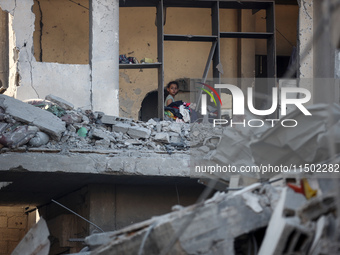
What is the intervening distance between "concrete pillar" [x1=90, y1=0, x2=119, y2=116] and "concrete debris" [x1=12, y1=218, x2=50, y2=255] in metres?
Result: 4.05

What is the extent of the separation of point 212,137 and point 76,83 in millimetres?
2976

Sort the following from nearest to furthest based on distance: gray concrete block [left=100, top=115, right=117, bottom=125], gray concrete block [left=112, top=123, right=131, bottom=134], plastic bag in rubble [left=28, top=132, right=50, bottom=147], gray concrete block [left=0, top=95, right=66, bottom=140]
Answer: plastic bag in rubble [left=28, top=132, right=50, bottom=147]
gray concrete block [left=0, top=95, right=66, bottom=140]
gray concrete block [left=112, top=123, right=131, bottom=134]
gray concrete block [left=100, top=115, right=117, bottom=125]

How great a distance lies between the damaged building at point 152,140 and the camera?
5.99 m

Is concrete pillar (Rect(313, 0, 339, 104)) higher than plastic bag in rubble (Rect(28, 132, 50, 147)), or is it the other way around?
concrete pillar (Rect(313, 0, 339, 104))

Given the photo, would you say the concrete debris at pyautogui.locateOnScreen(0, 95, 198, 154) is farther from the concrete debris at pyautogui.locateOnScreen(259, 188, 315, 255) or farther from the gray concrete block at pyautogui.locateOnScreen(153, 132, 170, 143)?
the concrete debris at pyautogui.locateOnScreen(259, 188, 315, 255)

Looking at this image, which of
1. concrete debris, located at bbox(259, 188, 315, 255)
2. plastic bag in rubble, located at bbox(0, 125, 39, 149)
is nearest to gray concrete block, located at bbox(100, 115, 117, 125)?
plastic bag in rubble, located at bbox(0, 125, 39, 149)

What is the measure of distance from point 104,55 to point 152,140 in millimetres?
2545

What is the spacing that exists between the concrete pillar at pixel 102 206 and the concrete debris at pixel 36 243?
2.39 m

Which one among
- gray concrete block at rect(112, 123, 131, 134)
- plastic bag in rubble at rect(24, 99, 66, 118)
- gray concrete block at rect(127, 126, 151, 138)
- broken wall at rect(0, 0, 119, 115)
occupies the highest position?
broken wall at rect(0, 0, 119, 115)

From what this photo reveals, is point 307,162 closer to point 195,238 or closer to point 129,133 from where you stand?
point 195,238

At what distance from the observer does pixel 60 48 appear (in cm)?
1688

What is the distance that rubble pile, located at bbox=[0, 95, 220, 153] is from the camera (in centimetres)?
1037

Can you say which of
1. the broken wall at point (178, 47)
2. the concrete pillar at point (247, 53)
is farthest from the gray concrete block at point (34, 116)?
the concrete pillar at point (247, 53)

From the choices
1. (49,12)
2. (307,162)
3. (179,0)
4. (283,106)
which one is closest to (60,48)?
(49,12)
